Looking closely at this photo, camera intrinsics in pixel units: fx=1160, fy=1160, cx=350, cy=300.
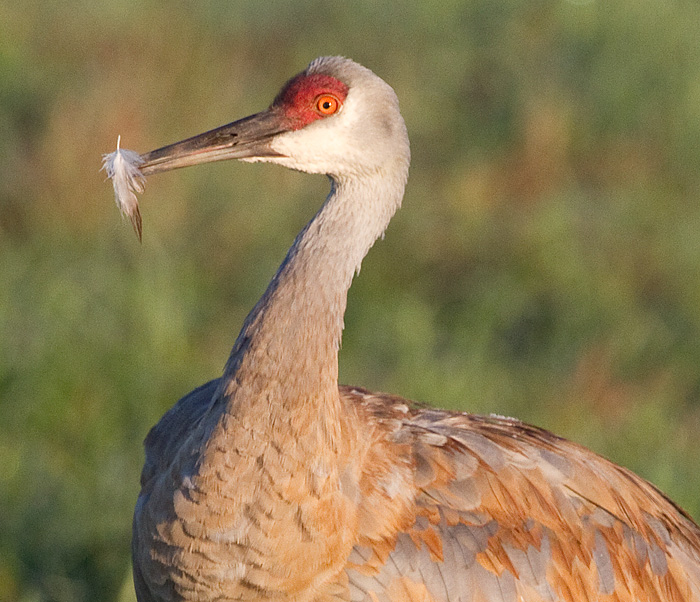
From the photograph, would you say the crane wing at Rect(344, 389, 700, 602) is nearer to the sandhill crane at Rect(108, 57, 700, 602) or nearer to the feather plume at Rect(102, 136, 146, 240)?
the sandhill crane at Rect(108, 57, 700, 602)

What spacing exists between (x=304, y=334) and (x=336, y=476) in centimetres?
40

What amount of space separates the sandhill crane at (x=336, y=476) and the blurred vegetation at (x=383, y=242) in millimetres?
1493

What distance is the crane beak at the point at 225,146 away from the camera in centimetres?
325

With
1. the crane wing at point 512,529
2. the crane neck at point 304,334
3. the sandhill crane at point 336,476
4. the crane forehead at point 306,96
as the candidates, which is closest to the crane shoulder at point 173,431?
the sandhill crane at point 336,476

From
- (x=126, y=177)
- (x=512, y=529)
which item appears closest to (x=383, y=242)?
(x=512, y=529)

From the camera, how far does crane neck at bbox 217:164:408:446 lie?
314 cm

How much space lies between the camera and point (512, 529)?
3453mm

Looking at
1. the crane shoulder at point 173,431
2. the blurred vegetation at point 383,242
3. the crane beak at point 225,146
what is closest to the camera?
the crane beak at point 225,146

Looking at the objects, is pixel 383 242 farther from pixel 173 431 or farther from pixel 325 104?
pixel 325 104

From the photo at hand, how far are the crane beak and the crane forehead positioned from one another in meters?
0.03

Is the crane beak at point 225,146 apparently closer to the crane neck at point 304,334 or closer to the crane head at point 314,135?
the crane head at point 314,135

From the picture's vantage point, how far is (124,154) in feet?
10.8

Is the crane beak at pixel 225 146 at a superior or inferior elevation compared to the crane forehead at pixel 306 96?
inferior

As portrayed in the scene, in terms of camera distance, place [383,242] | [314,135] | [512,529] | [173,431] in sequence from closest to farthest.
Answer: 1. [314,135]
2. [512,529]
3. [173,431]
4. [383,242]
